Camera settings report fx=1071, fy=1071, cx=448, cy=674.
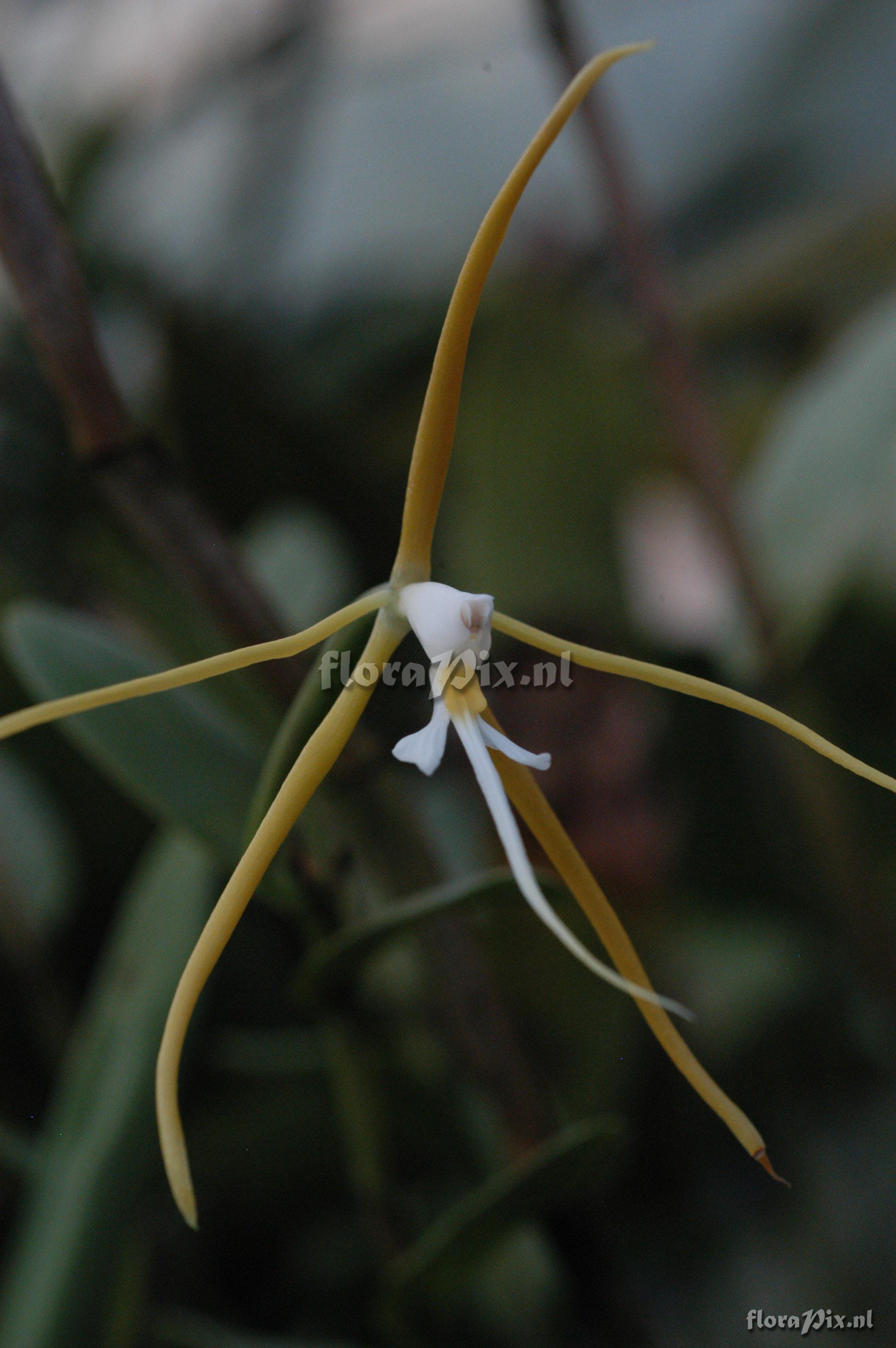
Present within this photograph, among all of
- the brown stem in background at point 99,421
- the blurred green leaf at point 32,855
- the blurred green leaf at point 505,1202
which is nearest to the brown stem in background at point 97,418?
the brown stem in background at point 99,421

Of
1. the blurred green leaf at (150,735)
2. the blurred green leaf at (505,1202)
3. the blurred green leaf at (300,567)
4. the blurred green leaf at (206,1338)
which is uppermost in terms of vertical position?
the blurred green leaf at (300,567)

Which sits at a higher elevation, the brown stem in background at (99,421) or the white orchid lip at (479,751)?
the brown stem in background at (99,421)

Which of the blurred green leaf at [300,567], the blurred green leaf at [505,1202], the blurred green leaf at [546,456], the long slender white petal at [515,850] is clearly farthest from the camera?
the blurred green leaf at [546,456]

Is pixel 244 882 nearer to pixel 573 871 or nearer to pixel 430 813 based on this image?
pixel 573 871

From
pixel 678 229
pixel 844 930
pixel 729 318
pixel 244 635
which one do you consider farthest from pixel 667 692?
pixel 678 229

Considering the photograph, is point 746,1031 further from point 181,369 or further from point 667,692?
point 181,369

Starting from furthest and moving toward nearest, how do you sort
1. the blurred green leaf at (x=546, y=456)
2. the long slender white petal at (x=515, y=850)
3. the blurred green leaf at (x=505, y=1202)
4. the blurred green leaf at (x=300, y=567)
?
the blurred green leaf at (x=546, y=456) < the blurred green leaf at (x=300, y=567) < the blurred green leaf at (x=505, y=1202) < the long slender white petal at (x=515, y=850)

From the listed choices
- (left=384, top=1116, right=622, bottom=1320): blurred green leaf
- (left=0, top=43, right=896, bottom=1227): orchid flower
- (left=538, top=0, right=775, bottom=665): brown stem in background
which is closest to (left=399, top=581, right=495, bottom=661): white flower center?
(left=0, top=43, right=896, bottom=1227): orchid flower

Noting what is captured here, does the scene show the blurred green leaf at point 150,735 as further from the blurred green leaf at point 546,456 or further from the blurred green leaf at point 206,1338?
the blurred green leaf at point 546,456
